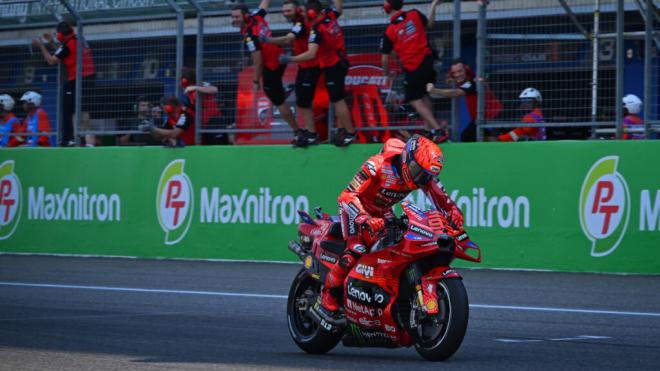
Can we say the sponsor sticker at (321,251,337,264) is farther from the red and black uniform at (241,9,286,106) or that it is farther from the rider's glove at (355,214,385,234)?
the red and black uniform at (241,9,286,106)

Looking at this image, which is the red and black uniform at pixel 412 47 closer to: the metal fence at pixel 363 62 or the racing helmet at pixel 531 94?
the metal fence at pixel 363 62

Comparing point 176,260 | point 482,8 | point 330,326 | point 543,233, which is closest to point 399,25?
point 482,8

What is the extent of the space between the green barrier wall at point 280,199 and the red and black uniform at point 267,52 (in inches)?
32.7

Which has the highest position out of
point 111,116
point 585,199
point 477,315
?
point 111,116

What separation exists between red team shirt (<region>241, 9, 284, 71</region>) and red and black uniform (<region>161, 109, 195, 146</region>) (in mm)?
1799

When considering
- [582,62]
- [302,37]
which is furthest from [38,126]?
[582,62]

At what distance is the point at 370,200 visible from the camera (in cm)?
791

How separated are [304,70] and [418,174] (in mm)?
8579

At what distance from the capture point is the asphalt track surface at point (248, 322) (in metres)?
7.64

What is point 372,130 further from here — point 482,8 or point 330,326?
point 330,326

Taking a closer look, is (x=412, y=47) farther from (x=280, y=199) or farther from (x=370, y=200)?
(x=370, y=200)

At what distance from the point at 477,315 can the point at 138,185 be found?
864 centimetres

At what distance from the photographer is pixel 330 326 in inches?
316

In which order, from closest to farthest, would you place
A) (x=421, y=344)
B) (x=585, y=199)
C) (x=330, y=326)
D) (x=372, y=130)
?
1. (x=421, y=344)
2. (x=330, y=326)
3. (x=585, y=199)
4. (x=372, y=130)
